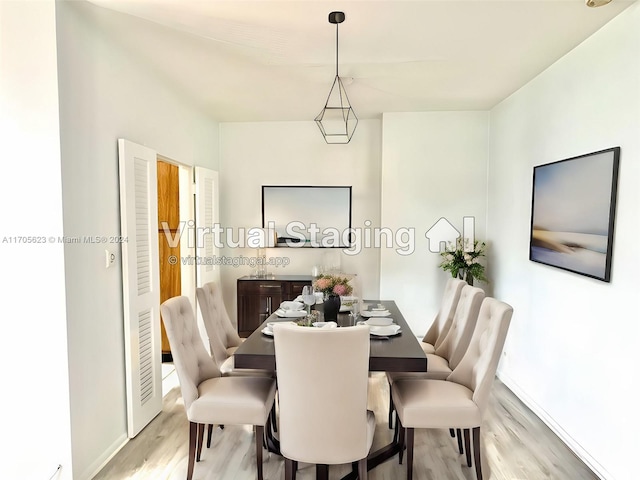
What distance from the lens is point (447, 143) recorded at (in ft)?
14.3

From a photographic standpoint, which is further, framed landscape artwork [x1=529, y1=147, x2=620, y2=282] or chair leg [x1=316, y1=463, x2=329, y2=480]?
framed landscape artwork [x1=529, y1=147, x2=620, y2=282]

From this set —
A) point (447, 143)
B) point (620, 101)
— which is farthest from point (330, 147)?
point (620, 101)

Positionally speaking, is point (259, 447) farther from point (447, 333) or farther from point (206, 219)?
point (206, 219)

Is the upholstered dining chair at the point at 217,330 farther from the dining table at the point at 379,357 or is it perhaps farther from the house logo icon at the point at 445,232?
the house logo icon at the point at 445,232

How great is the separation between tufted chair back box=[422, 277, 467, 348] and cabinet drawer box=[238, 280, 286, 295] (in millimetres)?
1878

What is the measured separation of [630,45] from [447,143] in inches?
87.8

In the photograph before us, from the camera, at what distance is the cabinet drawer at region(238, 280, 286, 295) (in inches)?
177

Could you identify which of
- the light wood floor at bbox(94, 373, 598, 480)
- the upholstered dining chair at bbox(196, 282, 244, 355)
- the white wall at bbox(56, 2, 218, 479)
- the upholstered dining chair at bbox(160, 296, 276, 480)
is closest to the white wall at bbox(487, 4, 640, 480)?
→ the light wood floor at bbox(94, 373, 598, 480)

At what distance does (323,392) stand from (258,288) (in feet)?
9.14

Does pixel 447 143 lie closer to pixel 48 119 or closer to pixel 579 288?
pixel 579 288

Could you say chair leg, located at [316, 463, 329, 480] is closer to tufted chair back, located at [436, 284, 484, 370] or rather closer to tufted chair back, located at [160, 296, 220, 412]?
tufted chair back, located at [160, 296, 220, 412]

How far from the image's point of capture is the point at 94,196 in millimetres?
2348

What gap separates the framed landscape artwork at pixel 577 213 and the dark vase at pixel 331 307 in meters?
1.59

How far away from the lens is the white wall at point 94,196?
2125mm
